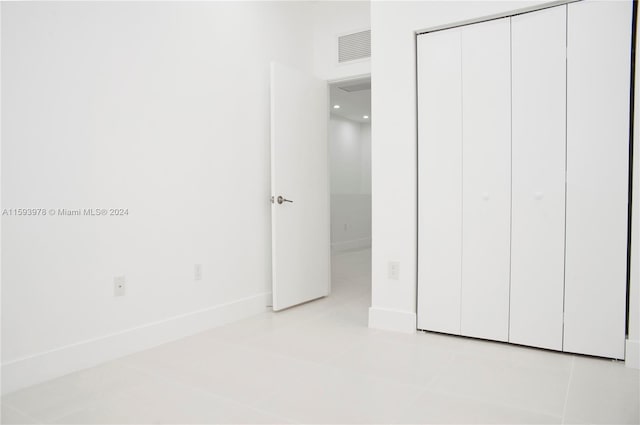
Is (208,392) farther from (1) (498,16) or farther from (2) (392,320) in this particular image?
(1) (498,16)

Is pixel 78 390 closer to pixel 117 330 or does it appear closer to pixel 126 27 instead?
pixel 117 330

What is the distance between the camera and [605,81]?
2248 mm

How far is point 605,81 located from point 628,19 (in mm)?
318

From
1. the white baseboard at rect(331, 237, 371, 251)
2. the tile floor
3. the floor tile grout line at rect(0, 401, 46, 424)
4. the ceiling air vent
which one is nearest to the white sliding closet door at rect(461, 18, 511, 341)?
the tile floor

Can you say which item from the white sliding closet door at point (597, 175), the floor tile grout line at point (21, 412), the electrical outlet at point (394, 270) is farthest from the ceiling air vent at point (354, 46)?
the floor tile grout line at point (21, 412)

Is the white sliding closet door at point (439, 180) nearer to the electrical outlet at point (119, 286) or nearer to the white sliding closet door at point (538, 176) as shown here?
the white sliding closet door at point (538, 176)

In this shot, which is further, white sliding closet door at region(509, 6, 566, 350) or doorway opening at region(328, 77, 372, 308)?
doorway opening at region(328, 77, 372, 308)

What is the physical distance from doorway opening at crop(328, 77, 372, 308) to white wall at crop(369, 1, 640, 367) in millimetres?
2749

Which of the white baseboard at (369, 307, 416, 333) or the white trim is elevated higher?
the white trim

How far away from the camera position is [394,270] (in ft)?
9.39

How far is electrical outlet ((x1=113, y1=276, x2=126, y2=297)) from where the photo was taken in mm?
2346

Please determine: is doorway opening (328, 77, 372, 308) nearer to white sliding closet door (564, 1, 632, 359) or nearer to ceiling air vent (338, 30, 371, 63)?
ceiling air vent (338, 30, 371, 63)

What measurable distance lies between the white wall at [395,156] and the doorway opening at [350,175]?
2749 millimetres

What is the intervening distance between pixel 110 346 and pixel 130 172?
97 cm
